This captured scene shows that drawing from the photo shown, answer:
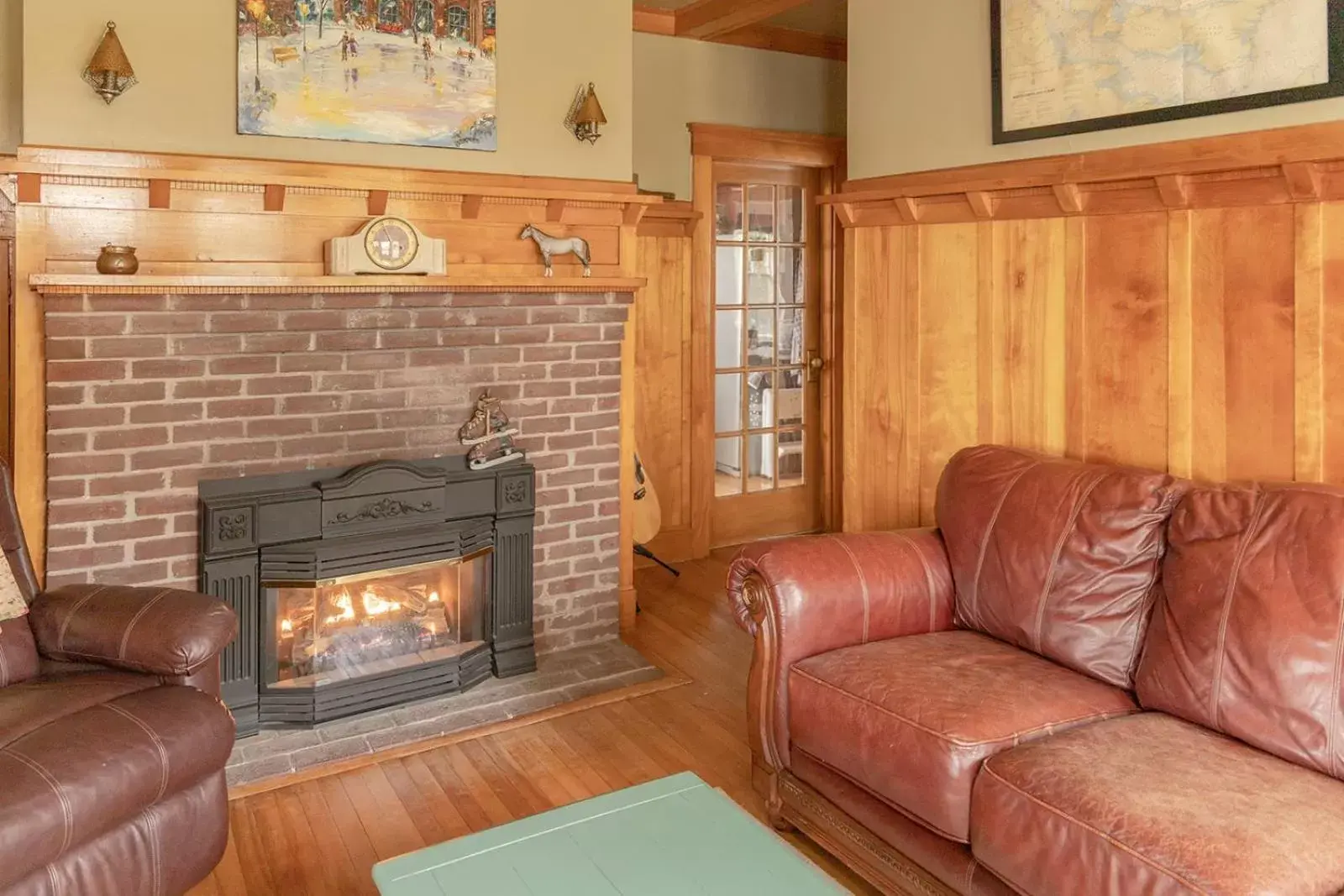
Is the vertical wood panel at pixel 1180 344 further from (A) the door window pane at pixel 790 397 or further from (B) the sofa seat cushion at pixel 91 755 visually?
(A) the door window pane at pixel 790 397

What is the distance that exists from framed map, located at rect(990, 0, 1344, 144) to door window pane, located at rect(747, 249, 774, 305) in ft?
7.12

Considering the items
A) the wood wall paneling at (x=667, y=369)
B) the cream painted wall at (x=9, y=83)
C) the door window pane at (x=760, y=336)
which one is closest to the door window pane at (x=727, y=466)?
the door window pane at (x=760, y=336)

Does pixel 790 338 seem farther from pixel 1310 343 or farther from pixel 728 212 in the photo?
→ pixel 1310 343

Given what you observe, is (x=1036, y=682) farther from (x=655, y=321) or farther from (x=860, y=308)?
(x=655, y=321)

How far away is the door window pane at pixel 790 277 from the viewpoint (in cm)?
522

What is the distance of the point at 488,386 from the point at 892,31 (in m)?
1.80

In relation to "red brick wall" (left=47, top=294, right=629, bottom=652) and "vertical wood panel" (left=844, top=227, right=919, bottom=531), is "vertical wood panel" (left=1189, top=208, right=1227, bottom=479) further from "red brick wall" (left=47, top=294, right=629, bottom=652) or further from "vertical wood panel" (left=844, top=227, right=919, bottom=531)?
"red brick wall" (left=47, top=294, right=629, bottom=652)

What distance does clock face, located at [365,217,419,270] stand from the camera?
3.10 metres

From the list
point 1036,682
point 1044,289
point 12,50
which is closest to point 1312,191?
point 1044,289

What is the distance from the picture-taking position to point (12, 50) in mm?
2945

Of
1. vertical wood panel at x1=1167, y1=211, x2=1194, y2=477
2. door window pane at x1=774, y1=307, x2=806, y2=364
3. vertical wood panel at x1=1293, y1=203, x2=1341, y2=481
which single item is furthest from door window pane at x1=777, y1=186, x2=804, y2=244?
vertical wood panel at x1=1293, y1=203, x2=1341, y2=481

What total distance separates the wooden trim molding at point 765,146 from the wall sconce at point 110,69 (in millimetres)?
2587

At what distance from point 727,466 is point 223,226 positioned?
9.38 feet

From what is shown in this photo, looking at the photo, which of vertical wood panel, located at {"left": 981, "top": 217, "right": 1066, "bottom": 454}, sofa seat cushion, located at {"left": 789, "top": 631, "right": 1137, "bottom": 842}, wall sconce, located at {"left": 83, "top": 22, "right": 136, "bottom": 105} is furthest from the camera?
vertical wood panel, located at {"left": 981, "top": 217, "right": 1066, "bottom": 454}
